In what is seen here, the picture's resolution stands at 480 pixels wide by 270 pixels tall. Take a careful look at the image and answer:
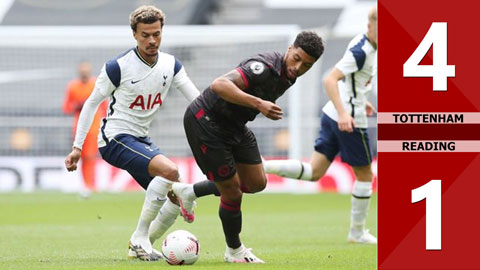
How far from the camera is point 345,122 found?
8.59 meters

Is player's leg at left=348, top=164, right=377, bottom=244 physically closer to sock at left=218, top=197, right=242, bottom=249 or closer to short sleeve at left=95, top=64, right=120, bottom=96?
sock at left=218, top=197, right=242, bottom=249

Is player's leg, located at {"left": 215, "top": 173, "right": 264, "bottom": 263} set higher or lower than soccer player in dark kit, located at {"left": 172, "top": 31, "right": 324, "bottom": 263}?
lower

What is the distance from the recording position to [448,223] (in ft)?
16.4

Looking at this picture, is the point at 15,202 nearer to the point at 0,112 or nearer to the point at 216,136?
the point at 0,112

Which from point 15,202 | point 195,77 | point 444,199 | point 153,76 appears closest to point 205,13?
point 195,77

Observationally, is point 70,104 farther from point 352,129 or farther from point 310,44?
point 310,44

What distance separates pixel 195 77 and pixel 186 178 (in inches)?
116

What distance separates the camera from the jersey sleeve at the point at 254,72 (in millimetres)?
6449

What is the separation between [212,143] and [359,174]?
2.91 meters

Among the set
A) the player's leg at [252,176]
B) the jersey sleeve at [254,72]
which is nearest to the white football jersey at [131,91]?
the player's leg at [252,176]

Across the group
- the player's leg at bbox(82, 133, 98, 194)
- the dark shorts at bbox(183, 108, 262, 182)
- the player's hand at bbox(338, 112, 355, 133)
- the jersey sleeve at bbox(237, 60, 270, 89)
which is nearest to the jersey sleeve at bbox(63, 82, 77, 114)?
the player's leg at bbox(82, 133, 98, 194)

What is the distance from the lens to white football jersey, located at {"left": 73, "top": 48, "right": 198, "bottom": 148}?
735 centimetres

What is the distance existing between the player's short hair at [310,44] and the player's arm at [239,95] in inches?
17.0

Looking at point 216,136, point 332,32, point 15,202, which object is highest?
point 332,32
